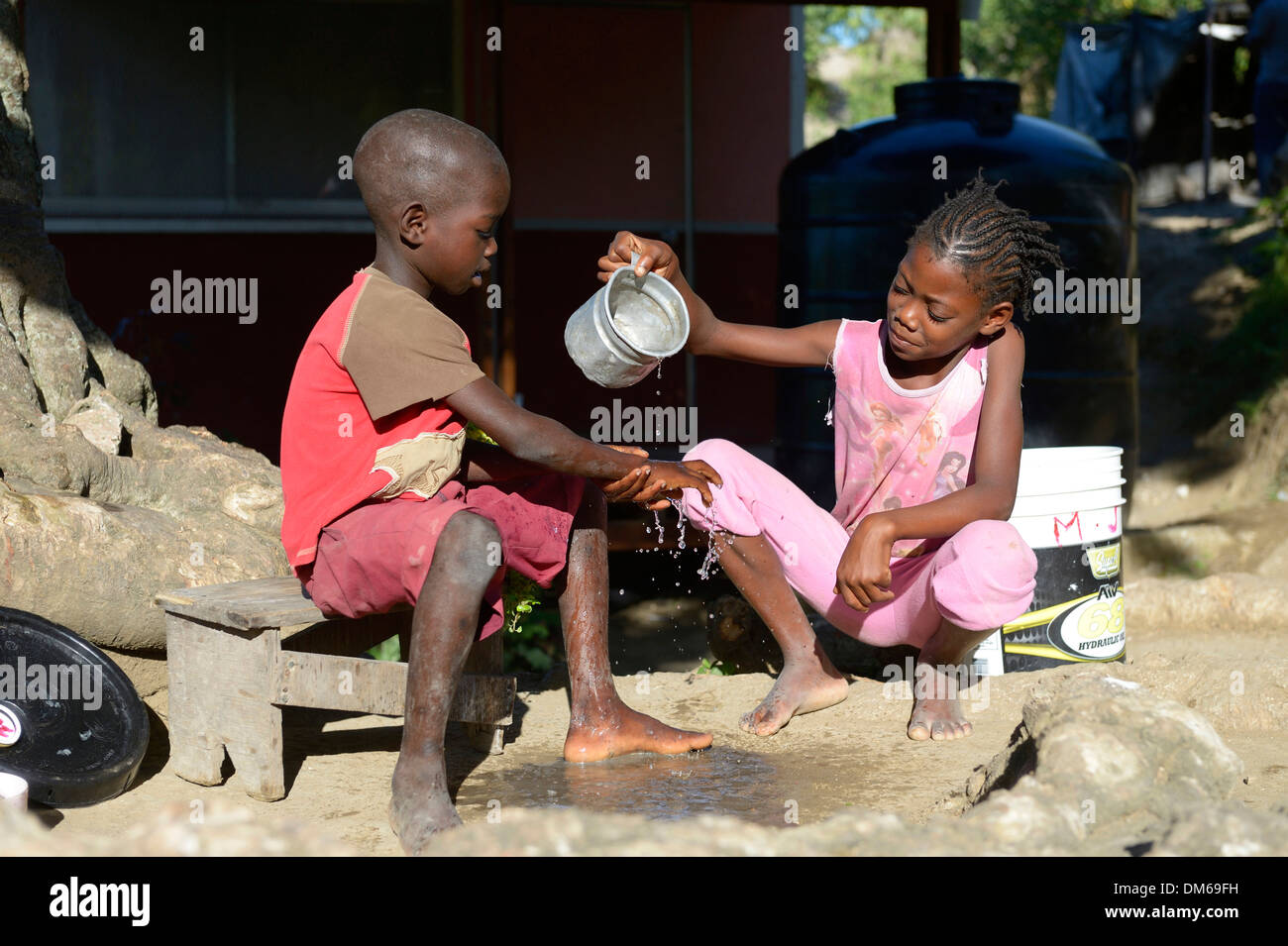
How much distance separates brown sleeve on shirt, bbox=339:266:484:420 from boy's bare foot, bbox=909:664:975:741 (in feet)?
4.70

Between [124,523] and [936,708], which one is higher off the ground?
[124,523]

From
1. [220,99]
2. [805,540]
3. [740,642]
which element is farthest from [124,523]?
[220,99]

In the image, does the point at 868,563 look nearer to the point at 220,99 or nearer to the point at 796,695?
the point at 796,695

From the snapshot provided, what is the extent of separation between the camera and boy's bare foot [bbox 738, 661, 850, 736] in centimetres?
326

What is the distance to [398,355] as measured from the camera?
2547 millimetres

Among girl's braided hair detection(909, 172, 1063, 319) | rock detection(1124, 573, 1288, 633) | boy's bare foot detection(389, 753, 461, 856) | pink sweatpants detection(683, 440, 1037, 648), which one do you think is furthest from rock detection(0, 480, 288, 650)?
rock detection(1124, 573, 1288, 633)

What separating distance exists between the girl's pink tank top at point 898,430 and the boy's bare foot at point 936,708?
12.6 inches

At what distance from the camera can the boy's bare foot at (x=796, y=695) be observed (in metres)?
3.26

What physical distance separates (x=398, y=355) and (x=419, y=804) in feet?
2.86

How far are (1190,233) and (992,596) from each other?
9940mm

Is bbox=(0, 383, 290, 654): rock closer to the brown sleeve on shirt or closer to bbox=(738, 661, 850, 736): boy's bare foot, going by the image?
the brown sleeve on shirt

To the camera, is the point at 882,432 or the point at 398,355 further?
the point at 882,432

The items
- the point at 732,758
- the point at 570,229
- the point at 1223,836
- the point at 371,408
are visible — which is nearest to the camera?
the point at 1223,836

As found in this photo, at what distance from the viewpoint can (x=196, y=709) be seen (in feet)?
9.27
